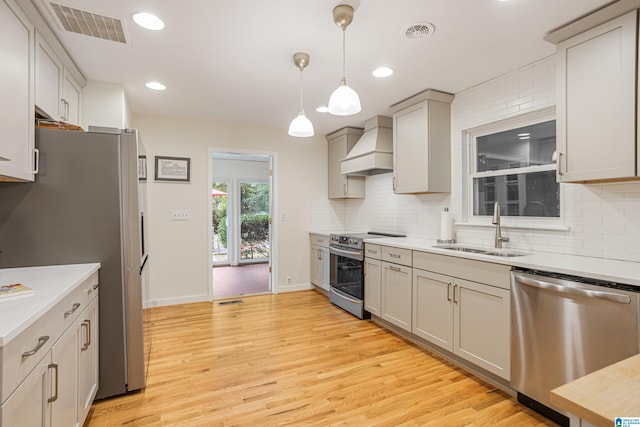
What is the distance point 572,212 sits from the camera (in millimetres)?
2420

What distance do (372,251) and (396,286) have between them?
0.52 m

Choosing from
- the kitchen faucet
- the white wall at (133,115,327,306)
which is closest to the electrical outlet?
the white wall at (133,115,327,306)

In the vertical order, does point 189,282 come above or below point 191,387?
above

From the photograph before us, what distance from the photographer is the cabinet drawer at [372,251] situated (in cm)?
351

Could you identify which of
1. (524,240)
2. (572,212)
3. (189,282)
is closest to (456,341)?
(524,240)

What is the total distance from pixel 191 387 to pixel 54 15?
266 cm

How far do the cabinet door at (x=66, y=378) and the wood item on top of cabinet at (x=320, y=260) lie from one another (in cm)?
321

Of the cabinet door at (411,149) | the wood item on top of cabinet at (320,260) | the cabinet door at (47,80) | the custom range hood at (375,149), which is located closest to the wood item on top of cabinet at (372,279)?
the cabinet door at (411,149)

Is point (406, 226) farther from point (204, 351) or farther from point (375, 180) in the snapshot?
point (204, 351)

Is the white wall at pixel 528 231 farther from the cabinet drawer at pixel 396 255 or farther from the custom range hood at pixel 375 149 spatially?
the cabinet drawer at pixel 396 255

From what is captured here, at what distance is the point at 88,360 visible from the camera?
1889mm

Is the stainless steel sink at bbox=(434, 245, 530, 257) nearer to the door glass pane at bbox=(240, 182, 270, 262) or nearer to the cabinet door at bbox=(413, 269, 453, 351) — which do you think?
the cabinet door at bbox=(413, 269, 453, 351)

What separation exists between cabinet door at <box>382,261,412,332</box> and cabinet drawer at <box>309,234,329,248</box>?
1.33 metres

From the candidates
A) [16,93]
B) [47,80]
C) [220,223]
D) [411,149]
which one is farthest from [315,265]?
[16,93]
